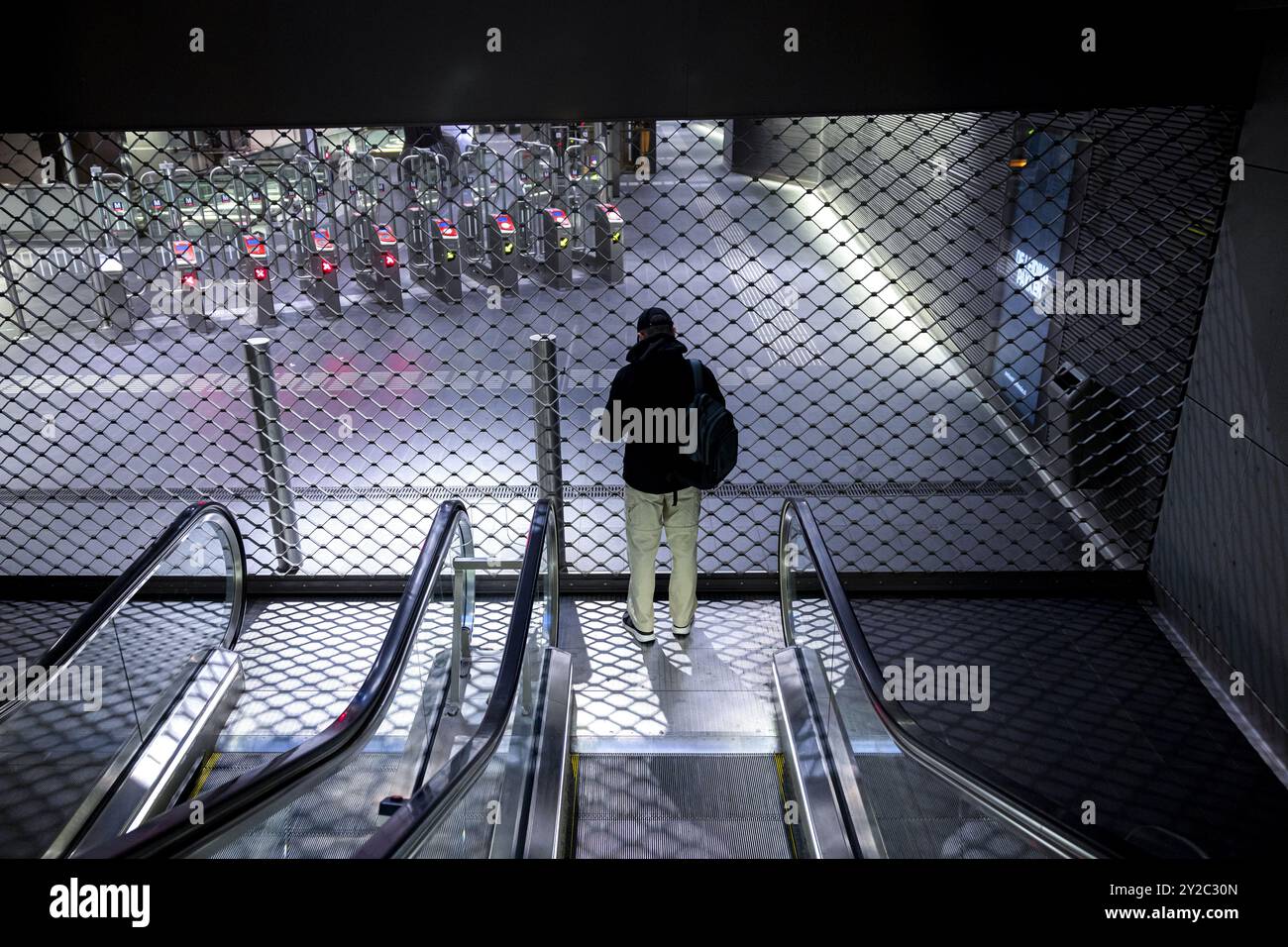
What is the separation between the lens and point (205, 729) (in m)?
3.00

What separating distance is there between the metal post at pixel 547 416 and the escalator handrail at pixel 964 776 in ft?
5.02

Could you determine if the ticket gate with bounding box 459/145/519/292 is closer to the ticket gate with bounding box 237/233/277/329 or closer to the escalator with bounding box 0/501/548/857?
the ticket gate with bounding box 237/233/277/329

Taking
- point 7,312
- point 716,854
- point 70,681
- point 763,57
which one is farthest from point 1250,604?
point 7,312

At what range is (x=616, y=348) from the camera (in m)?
7.03

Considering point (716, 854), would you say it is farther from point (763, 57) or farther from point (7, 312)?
point (7, 312)

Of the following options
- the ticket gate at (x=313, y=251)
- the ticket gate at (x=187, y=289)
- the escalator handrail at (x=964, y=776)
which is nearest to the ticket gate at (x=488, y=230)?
the ticket gate at (x=313, y=251)

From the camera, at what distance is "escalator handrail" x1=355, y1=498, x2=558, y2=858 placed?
153 centimetres

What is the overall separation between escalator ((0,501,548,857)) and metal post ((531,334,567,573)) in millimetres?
734

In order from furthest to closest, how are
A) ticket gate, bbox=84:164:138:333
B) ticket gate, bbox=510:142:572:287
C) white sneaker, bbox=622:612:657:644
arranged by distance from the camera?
ticket gate, bbox=510:142:572:287 < ticket gate, bbox=84:164:138:333 < white sneaker, bbox=622:612:657:644

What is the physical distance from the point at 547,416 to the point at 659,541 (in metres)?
0.79

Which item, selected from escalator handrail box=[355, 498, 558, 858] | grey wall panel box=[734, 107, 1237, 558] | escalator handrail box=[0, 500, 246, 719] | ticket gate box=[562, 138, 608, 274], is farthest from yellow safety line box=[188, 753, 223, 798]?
ticket gate box=[562, 138, 608, 274]

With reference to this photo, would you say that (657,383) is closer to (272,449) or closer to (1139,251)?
(272,449)

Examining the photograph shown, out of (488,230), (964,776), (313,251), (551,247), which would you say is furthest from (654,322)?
(488,230)
